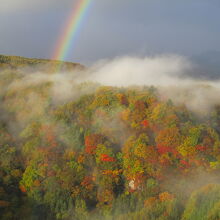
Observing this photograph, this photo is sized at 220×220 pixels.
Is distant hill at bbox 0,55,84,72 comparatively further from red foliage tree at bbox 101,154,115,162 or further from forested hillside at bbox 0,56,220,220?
red foliage tree at bbox 101,154,115,162

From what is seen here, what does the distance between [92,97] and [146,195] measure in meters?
25.7

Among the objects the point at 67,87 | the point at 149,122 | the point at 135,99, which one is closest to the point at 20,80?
the point at 67,87

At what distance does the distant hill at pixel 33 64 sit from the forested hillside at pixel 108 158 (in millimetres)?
18574

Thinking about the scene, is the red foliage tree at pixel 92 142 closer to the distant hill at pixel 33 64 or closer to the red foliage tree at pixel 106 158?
the red foliage tree at pixel 106 158

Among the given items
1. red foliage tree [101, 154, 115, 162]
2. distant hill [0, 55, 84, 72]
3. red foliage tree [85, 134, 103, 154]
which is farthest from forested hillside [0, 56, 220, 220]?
distant hill [0, 55, 84, 72]

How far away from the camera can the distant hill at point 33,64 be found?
262 ft

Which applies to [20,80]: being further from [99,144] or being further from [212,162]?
[212,162]

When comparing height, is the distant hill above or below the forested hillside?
above

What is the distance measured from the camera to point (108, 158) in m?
48.9

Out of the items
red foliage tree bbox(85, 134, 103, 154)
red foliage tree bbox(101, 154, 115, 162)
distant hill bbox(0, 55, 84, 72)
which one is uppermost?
distant hill bbox(0, 55, 84, 72)

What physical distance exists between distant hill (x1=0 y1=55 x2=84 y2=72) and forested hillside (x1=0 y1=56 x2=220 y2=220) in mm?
18574

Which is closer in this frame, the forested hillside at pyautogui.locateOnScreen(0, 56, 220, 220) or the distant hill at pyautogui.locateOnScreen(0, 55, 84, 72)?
the forested hillside at pyautogui.locateOnScreen(0, 56, 220, 220)

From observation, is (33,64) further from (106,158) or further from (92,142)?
(106,158)

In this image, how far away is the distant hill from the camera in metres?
79.9
